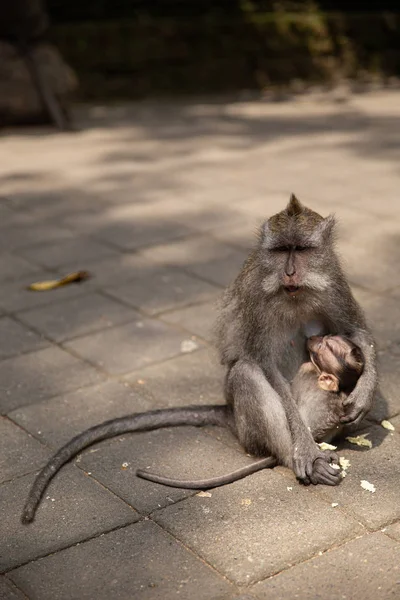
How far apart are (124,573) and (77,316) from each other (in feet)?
8.48

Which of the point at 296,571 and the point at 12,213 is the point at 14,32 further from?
the point at 296,571

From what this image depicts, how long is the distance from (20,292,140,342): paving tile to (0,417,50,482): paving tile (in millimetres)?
1106

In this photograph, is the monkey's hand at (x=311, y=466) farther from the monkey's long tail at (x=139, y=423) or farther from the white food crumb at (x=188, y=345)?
the white food crumb at (x=188, y=345)

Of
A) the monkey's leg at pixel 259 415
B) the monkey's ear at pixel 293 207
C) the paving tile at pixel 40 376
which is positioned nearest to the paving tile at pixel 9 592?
the monkey's leg at pixel 259 415

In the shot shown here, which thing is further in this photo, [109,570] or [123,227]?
[123,227]

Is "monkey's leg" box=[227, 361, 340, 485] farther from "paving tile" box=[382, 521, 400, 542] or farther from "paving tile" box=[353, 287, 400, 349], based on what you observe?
"paving tile" box=[353, 287, 400, 349]

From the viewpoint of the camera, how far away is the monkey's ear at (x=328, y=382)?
12.9 ft

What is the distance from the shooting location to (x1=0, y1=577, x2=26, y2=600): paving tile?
3.12 metres

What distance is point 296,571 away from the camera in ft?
10.5

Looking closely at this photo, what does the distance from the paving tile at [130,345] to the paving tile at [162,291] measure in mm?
290

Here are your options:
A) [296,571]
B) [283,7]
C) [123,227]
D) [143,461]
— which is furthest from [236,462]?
[283,7]

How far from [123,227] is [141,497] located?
13.0ft

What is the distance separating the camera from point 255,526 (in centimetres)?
349

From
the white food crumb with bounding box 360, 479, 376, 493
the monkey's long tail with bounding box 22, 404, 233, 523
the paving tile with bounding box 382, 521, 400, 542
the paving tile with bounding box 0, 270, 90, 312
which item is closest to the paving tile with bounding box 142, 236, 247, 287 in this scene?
the paving tile with bounding box 0, 270, 90, 312
